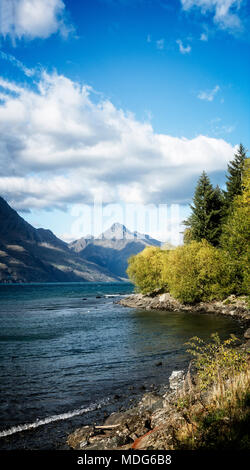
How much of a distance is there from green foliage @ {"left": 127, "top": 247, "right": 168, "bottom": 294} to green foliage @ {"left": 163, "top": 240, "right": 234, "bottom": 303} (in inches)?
585

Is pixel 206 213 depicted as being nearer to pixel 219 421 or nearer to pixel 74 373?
pixel 74 373

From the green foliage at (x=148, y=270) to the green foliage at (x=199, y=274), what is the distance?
14853 millimetres

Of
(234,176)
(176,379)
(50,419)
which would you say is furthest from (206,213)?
(50,419)

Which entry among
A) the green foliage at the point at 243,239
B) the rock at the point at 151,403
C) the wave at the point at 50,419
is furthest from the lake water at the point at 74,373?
the green foliage at the point at 243,239

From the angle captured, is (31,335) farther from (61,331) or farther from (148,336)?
(148,336)

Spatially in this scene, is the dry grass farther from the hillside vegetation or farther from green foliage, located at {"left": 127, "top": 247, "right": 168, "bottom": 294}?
green foliage, located at {"left": 127, "top": 247, "right": 168, "bottom": 294}

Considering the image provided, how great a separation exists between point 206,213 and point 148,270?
914 inches

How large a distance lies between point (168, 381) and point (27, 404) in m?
8.33

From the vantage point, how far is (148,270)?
7206 centimetres

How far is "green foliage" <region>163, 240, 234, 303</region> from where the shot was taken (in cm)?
4853

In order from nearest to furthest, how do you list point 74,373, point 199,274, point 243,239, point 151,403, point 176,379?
point 151,403, point 176,379, point 74,373, point 243,239, point 199,274

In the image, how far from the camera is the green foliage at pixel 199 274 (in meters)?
48.5

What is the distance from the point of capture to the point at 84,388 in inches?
626
